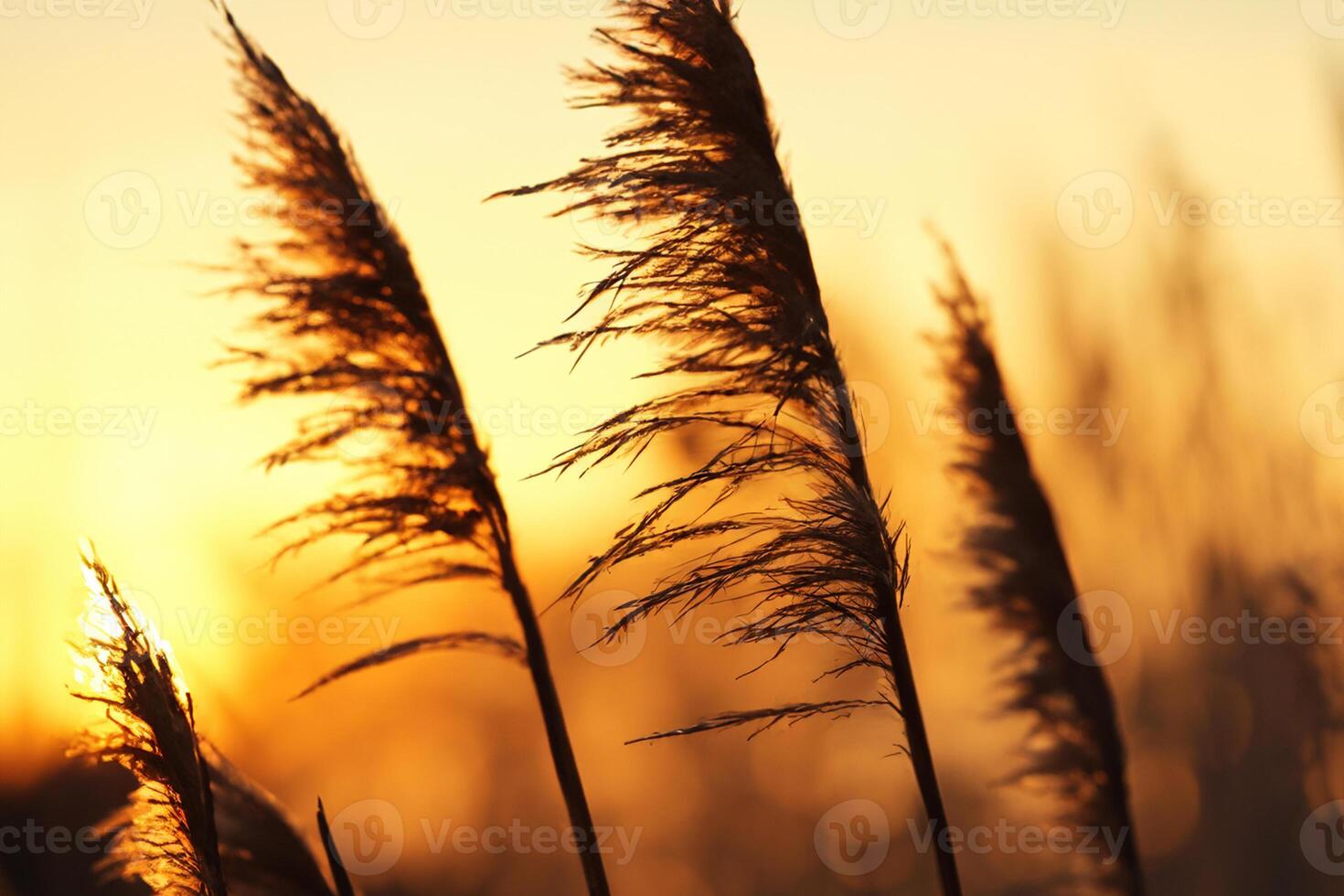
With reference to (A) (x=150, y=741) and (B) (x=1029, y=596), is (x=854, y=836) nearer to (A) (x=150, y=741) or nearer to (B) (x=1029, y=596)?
(B) (x=1029, y=596)

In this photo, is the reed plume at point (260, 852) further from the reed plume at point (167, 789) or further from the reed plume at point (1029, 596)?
the reed plume at point (1029, 596)

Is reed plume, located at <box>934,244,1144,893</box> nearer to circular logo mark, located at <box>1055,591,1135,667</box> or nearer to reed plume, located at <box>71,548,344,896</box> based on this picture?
circular logo mark, located at <box>1055,591,1135,667</box>

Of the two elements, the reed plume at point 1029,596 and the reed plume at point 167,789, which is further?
the reed plume at point 1029,596

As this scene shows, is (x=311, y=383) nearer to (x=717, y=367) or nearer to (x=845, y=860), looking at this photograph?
(x=717, y=367)

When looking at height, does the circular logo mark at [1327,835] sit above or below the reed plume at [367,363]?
below

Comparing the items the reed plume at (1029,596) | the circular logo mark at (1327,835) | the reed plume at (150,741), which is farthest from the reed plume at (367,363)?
the circular logo mark at (1327,835)
